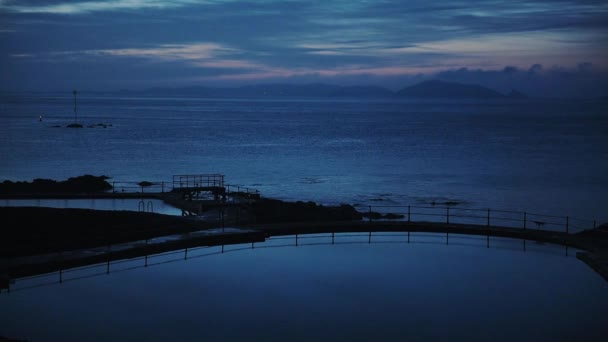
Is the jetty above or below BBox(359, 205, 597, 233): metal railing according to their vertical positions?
above

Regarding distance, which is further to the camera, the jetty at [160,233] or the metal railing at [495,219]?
the metal railing at [495,219]

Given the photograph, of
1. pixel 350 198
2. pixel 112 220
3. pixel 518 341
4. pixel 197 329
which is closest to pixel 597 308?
pixel 518 341

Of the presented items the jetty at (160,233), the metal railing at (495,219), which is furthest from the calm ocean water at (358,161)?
the jetty at (160,233)

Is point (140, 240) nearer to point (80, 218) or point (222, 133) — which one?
point (80, 218)

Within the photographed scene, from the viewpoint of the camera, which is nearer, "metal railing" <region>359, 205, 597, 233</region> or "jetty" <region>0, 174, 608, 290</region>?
"jetty" <region>0, 174, 608, 290</region>

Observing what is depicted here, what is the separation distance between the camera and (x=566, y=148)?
97.9m

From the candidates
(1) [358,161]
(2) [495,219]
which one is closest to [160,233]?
(2) [495,219]

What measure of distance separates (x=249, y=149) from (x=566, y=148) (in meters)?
44.9

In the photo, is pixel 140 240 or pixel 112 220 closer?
pixel 140 240

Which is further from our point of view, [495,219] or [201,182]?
[495,219]

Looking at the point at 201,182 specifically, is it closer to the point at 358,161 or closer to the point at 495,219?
the point at 495,219

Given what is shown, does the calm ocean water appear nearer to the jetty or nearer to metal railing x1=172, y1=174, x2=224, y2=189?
metal railing x1=172, y1=174, x2=224, y2=189

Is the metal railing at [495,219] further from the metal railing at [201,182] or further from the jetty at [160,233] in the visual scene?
the jetty at [160,233]

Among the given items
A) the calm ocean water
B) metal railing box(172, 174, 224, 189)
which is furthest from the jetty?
the calm ocean water
